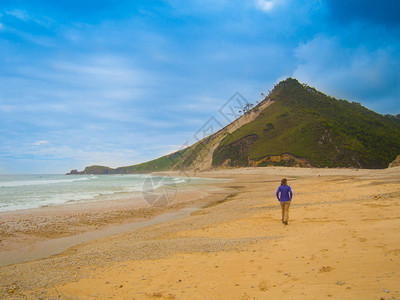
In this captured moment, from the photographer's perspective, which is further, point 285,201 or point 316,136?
point 316,136

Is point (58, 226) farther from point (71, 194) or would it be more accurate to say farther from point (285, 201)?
point (71, 194)

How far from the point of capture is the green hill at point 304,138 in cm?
6938

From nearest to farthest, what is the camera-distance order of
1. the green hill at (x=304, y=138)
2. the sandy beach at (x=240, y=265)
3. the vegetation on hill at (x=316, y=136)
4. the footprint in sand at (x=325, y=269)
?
1. the sandy beach at (x=240, y=265)
2. the footprint in sand at (x=325, y=269)
3. the vegetation on hill at (x=316, y=136)
4. the green hill at (x=304, y=138)

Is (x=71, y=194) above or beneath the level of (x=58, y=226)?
above

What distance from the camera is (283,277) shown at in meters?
4.37

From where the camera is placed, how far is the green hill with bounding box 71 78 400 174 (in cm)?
6938

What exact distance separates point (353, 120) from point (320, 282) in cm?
10238

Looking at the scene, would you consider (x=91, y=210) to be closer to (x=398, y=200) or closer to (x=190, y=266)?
(x=190, y=266)

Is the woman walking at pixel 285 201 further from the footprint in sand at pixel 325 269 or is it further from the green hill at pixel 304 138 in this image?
the green hill at pixel 304 138

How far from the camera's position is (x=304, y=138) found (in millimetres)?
79062

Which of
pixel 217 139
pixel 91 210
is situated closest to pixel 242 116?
pixel 217 139

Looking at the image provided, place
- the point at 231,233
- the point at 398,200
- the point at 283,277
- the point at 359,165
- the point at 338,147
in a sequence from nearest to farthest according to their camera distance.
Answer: the point at 283,277
the point at 231,233
the point at 398,200
the point at 359,165
the point at 338,147

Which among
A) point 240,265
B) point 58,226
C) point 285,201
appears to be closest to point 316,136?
point 285,201

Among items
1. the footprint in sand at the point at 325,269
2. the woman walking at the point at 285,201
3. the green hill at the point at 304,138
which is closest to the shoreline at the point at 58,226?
the woman walking at the point at 285,201
